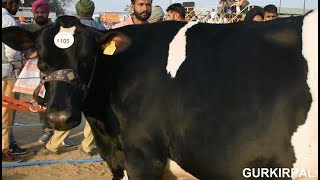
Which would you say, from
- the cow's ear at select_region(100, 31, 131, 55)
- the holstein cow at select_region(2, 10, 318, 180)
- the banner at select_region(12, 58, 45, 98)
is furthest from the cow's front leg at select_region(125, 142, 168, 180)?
the banner at select_region(12, 58, 45, 98)

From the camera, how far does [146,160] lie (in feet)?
8.45

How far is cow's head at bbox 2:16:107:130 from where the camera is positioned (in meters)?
2.36

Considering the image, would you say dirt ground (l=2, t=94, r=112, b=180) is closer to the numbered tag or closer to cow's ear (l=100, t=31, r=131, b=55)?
cow's ear (l=100, t=31, r=131, b=55)

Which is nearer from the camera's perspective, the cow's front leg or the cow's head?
the cow's head

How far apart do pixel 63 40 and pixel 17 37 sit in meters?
0.50

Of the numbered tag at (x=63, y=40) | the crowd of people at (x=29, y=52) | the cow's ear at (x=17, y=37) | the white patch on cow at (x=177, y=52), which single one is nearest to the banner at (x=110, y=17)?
the crowd of people at (x=29, y=52)

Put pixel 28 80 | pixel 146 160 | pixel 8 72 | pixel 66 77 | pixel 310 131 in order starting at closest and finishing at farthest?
1. pixel 310 131
2. pixel 66 77
3. pixel 146 160
4. pixel 28 80
5. pixel 8 72

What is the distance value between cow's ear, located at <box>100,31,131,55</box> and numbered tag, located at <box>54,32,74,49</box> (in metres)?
0.22

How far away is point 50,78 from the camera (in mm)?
2451

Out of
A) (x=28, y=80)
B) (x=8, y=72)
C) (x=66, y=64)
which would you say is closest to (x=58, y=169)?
(x=28, y=80)

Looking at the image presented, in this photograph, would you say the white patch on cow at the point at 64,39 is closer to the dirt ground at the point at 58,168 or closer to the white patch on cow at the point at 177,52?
the white patch on cow at the point at 177,52

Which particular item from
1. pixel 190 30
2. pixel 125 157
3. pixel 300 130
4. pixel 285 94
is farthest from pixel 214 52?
pixel 125 157

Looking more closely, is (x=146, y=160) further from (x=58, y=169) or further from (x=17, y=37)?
(x=58, y=169)

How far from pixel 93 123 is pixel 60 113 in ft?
2.01
